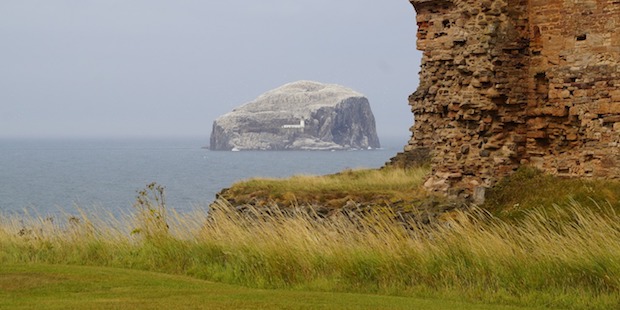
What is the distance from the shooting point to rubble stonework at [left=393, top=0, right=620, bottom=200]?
72.7 feet

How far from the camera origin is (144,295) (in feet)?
42.0

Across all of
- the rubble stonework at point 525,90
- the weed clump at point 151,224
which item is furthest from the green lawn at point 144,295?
the rubble stonework at point 525,90

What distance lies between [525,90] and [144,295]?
13352mm

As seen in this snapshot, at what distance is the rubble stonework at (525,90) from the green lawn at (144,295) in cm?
1065

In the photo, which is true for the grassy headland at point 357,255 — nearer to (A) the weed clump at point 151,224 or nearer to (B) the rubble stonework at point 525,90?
(A) the weed clump at point 151,224

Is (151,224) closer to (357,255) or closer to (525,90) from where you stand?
(357,255)

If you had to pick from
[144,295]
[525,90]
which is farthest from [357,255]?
[525,90]

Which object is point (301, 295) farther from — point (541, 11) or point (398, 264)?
point (541, 11)

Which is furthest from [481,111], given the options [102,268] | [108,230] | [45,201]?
[45,201]

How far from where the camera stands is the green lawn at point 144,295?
12.0 meters

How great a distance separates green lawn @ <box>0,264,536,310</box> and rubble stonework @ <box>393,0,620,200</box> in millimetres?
10646

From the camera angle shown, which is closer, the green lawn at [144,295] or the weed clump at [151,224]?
the green lawn at [144,295]

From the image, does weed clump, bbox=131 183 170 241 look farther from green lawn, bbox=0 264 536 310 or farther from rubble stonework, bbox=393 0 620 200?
rubble stonework, bbox=393 0 620 200

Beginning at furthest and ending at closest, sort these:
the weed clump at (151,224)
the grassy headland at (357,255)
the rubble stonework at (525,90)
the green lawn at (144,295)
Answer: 1. the rubble stonework at (525,90)
2. the weed clump at (151,224)
3. the grassy headland at (357,255)
4. the green lawn at (144,295)
